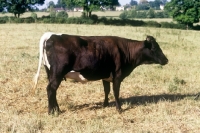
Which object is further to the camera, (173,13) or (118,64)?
(173,13)

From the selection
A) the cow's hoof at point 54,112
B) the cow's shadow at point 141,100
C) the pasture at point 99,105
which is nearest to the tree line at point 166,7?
the pasture at point 99,105

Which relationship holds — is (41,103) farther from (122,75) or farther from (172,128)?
(172,128)

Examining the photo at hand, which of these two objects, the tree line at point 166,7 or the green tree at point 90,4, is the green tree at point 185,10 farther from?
the green tree at point 90,4

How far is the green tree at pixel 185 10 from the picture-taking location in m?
55.8

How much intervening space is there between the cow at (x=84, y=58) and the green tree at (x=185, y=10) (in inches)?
1944

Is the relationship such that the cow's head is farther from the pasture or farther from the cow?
the pasture

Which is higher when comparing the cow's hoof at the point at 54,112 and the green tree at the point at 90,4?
the green tree at the point at 90,4

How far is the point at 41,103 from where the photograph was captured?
835 centimetres

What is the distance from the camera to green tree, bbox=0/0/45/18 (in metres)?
59.3

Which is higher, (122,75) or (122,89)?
(122,75)

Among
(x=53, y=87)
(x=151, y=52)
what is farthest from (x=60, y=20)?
(x=53, y=87)

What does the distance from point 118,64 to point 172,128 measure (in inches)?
80.1

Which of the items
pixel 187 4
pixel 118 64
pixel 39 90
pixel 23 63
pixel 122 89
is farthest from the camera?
pixel 187 4

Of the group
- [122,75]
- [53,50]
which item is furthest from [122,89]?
[53,50]
